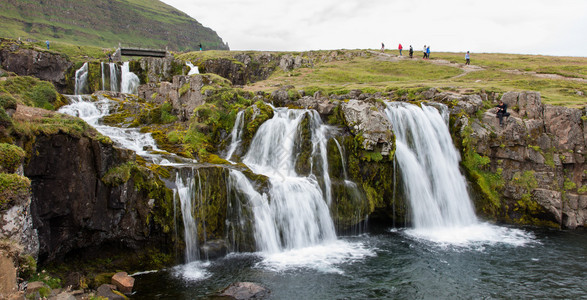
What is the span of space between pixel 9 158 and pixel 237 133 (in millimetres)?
13801

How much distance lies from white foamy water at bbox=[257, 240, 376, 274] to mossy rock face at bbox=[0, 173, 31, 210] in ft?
27.6

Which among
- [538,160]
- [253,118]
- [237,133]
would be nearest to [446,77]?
[538,160]

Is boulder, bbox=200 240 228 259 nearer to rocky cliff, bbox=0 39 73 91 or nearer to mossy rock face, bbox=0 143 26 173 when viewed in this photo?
mossy rock face, bbox=0 143 26 173

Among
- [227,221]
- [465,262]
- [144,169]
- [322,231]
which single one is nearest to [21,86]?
[144,169]

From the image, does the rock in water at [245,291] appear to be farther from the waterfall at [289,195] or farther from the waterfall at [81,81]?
the waterfall at [81,81]

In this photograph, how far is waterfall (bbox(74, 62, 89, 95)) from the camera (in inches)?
1441

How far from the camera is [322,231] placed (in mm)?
16125

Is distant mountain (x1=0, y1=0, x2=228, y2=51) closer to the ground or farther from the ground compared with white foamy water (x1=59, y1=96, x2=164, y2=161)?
farther from the ground

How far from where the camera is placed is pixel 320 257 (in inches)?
555

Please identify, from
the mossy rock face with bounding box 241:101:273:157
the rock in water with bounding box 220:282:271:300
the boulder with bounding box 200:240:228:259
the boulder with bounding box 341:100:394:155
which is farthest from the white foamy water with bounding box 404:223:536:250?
the mossy rock face with bounding box 241:101:273:157

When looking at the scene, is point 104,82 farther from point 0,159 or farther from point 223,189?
point 0,159

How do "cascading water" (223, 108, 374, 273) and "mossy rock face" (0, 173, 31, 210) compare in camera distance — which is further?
"cascading water" (223, 108, 374, 273)

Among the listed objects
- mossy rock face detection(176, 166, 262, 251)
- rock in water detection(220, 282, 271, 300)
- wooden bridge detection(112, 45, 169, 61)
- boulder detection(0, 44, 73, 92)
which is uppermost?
wooden bridge detection(112, 45, 169, 61)

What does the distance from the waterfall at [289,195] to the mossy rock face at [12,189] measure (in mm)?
8960
